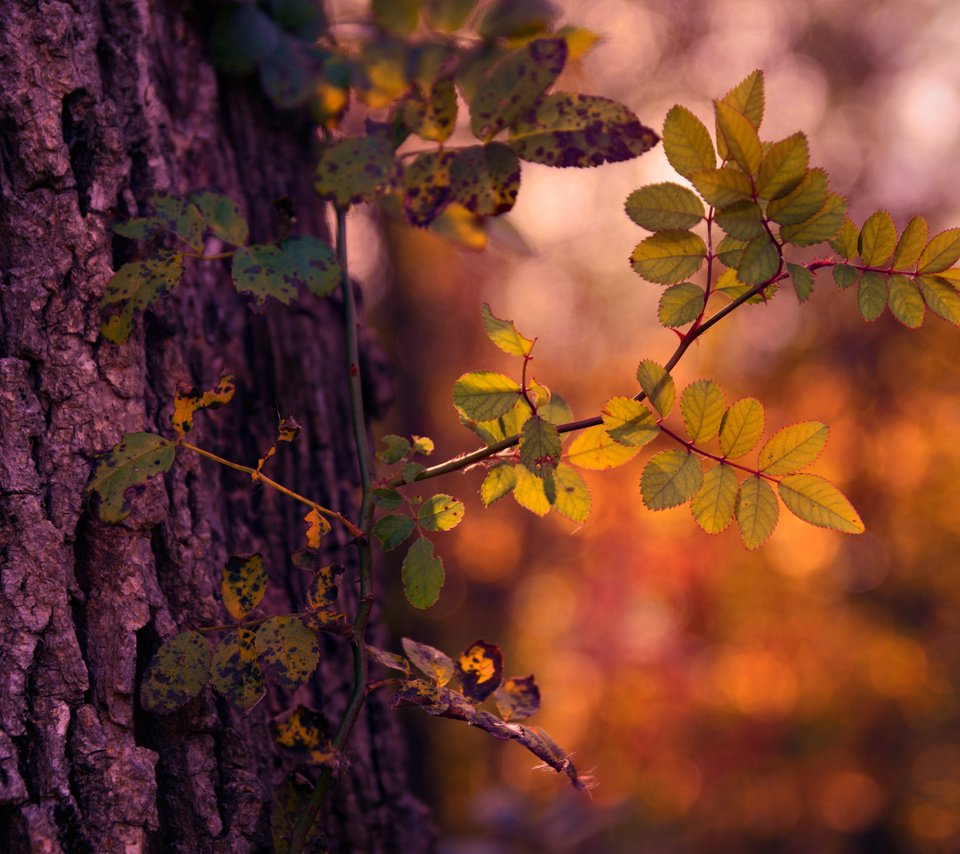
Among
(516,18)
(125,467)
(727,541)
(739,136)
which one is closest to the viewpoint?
(739,136)

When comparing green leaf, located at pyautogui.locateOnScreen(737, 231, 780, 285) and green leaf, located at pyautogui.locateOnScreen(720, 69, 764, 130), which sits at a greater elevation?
green leaf, located at pyautogui.locateOnScreen(720, 69, 764, 130)

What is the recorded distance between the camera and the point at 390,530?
80 cm

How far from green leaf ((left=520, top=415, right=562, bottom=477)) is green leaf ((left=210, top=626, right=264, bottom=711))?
1.02 ft

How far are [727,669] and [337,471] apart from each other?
6.75m

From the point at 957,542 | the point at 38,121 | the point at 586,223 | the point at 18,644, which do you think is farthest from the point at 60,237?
the point at 586,223

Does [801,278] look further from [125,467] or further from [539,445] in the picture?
[125,467]

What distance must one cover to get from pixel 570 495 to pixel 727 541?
22.9 feet

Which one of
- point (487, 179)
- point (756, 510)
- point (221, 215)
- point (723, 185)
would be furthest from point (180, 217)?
point (756, 510)

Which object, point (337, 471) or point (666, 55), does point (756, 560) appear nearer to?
point (666, 55)

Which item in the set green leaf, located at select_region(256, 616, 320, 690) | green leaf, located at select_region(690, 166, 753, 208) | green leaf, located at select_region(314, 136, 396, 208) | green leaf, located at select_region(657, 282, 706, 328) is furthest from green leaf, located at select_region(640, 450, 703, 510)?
green leaf, located at select_region(314, 136, 396, 208)

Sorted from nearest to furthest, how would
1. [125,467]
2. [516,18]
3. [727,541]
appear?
[125,467] < [516,18] < [727,541]

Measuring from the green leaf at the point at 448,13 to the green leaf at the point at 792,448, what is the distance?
0.69 m

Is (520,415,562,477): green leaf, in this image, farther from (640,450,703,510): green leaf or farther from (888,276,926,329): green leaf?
(888,276,926,329): green leaf

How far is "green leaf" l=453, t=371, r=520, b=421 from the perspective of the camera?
2.47 ft
